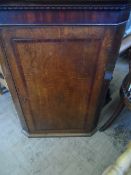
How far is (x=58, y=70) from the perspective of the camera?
845 mm

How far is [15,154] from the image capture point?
1186 millimetres

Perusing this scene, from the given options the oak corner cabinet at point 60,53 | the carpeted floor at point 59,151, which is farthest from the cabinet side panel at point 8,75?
the carpeted floor at point 59,151

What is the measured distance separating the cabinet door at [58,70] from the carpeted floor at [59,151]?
0.49 ft

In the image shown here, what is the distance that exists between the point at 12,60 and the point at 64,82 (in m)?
0.24

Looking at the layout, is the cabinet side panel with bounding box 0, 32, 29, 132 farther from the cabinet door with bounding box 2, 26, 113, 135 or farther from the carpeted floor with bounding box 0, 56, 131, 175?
the carpeted floor with bounding box 0, 56, 131, 175

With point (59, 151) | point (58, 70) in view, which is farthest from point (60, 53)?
point (59, 151)

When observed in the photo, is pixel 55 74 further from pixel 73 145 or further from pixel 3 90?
pixel 3 90

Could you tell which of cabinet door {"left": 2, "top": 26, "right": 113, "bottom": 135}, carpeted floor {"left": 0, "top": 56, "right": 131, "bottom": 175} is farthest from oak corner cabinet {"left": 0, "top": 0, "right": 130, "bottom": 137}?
carpeted floor {"left": 0, "top": 56, "right": 131, "bottom": 175}

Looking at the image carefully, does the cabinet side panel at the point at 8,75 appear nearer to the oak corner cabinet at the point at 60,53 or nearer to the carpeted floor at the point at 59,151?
the oak corner cabinet at the point at 60,53

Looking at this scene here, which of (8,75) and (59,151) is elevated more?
(8,75)

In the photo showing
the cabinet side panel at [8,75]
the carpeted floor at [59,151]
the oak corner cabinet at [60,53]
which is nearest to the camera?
the oak corner cabinet at [60,53]

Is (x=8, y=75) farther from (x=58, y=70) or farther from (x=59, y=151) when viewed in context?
(x=59, y=151)

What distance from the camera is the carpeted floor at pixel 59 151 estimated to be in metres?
1.12

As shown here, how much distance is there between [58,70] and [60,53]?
0.09 meters
